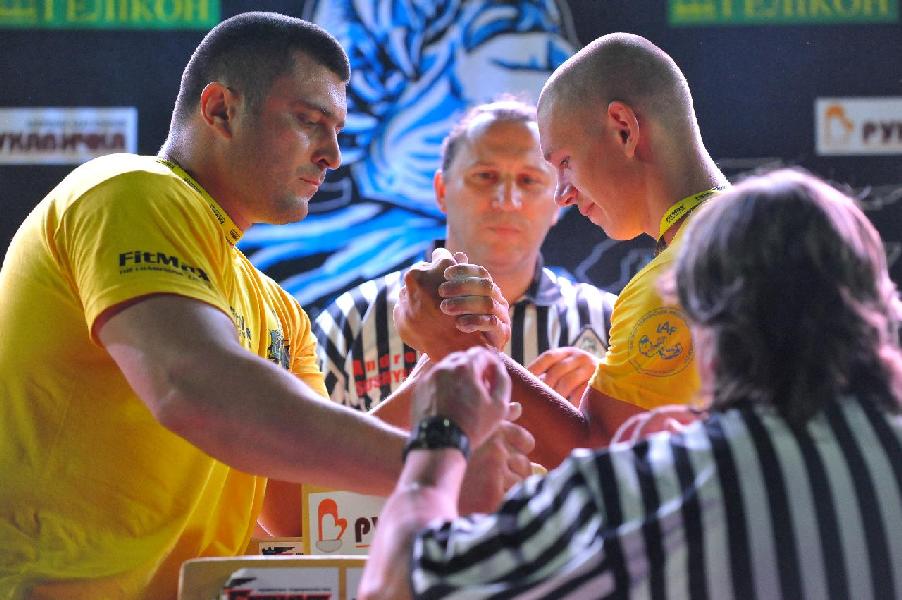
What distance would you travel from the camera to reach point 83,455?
5.28ft

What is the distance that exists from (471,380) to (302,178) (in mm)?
918

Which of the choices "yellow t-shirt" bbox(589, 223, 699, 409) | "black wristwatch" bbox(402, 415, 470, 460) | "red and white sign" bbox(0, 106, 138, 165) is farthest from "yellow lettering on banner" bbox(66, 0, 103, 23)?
"black wristwatch" bbox(402, 415, 470, 460)

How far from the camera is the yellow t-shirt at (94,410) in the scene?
1547 mm

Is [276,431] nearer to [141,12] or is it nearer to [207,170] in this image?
[207,170]

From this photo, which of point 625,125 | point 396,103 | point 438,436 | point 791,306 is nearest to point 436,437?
point 438,436

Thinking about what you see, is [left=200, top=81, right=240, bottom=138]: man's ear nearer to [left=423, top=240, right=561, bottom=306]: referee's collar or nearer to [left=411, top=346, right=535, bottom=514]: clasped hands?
[left=411, top=346, right=535, bottom=514]: clasped hands

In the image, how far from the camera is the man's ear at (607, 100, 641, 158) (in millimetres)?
2377

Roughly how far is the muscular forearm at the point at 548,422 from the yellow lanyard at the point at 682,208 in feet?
1.39

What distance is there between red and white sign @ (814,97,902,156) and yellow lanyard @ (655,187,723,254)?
209 centimetres

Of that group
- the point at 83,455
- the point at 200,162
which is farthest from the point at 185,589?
the point at 200,162

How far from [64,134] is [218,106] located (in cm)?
245

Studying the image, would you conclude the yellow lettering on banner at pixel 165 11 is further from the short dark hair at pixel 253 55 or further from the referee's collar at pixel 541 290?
the short dark hair at pixel 253 55

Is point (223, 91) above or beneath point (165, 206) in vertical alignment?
above

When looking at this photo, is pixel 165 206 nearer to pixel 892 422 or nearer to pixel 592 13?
pixel 892 422
